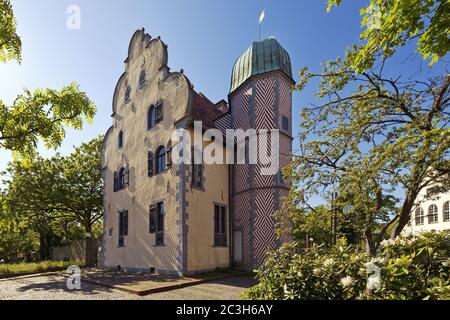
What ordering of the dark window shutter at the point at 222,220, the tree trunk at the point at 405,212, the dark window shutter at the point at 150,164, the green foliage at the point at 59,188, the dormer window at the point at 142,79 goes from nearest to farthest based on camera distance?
the tree trunk at the point at 405,212 → the dark window shutter at the point at 222,220 → the dark window shutter at the point at 150,164 → the dormer window at the point at 142,79 → the green foliage at the point at 59,188

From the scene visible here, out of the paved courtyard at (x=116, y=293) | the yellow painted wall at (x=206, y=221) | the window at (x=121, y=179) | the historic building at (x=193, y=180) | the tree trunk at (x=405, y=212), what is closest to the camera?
the tree trunk at (x=405, y=212)

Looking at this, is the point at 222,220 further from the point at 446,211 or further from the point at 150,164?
the point at 446,211

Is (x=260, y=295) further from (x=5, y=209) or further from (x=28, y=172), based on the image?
(x=28, y=172)

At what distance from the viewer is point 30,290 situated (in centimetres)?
1216

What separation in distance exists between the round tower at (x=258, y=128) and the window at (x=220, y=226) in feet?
1.92

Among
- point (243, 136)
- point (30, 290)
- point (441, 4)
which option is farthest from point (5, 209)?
point (243, 136)

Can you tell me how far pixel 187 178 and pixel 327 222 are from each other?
7.97 m

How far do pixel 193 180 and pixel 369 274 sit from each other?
1253 centimetres

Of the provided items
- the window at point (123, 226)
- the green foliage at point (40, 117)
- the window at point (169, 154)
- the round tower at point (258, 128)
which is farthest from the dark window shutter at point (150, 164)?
the green foliage at point (40, 117)

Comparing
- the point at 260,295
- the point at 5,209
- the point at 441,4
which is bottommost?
the point at 260,295

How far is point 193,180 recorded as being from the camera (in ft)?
51.7

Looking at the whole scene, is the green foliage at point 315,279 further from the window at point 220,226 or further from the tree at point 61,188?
the tree at point 61,188

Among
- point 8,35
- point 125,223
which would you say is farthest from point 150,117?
point 8,35

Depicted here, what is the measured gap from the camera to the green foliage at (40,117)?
23.4ft
